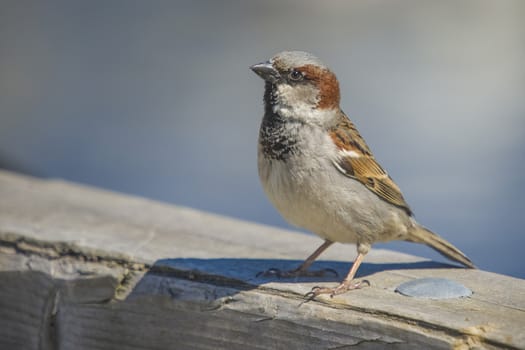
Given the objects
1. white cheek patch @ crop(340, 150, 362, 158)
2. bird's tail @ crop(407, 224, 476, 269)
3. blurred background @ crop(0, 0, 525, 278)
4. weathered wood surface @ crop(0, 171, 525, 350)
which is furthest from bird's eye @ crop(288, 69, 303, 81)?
blurred background @ crop(0, 0, 525, 278)

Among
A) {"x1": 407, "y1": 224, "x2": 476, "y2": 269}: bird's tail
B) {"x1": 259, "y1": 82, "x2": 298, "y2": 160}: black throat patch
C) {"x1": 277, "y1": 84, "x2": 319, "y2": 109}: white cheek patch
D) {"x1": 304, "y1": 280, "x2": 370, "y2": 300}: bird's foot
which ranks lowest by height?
{"x1": 407, "y1": 224, "x2": 476, "y2": 269}: bird's tail

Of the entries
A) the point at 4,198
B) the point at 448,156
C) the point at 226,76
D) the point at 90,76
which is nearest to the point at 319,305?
the point at 4,198

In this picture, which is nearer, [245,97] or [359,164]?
[359,164]

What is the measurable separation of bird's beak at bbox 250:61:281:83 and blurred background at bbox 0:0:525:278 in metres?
1.84

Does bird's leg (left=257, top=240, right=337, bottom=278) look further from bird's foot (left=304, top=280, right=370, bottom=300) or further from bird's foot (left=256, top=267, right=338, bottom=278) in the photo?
bird's foot (left=304, top=280, right=370, bottom=300)

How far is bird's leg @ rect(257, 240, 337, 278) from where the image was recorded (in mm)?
2273

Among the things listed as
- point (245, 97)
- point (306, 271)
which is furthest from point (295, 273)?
point (245, 97)

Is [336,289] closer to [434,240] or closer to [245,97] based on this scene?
[434,240]

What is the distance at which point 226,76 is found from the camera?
644 cm

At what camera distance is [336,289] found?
201 centimetres

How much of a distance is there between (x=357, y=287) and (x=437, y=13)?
4953 mm

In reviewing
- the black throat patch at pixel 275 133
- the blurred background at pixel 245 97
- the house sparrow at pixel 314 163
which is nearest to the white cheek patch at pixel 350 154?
the house sparrow at pixel 314 163

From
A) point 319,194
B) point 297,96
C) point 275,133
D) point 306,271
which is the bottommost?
point 306,271

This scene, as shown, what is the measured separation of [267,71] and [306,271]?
1.90 feet
